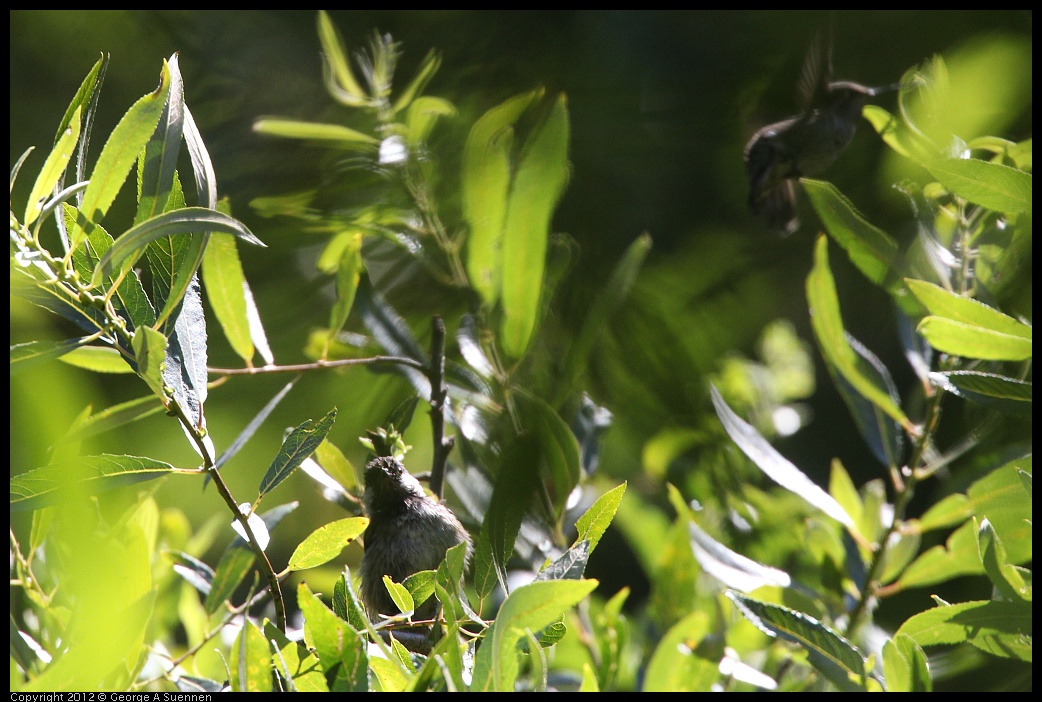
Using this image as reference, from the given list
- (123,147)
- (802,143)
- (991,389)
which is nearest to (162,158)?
(123,147)

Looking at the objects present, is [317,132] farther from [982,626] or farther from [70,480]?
[982,626]

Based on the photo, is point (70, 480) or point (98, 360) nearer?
point (70, 480)

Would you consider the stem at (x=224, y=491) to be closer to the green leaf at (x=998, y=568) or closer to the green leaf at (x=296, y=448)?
the green leaf at (x=296, y=448)

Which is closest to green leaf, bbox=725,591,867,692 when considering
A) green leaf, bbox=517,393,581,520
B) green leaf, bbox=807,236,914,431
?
green leaf, bbox=517,393,581,520

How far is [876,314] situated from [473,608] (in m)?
1.13

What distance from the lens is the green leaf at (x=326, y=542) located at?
411mm

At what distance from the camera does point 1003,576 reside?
45 cm

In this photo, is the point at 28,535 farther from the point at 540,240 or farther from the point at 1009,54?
the point at 1009,54

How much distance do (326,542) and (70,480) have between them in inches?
4.9

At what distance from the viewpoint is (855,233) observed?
0.61m

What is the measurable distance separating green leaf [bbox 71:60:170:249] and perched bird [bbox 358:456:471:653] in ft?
0.66

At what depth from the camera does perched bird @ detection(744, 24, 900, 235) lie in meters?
0.76

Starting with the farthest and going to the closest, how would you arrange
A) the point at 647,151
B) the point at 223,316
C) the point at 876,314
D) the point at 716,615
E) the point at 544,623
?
the point at 876,314 < the point at 647,151 < the point at 716,615 < the point at 223,316 < the point at 544,623
